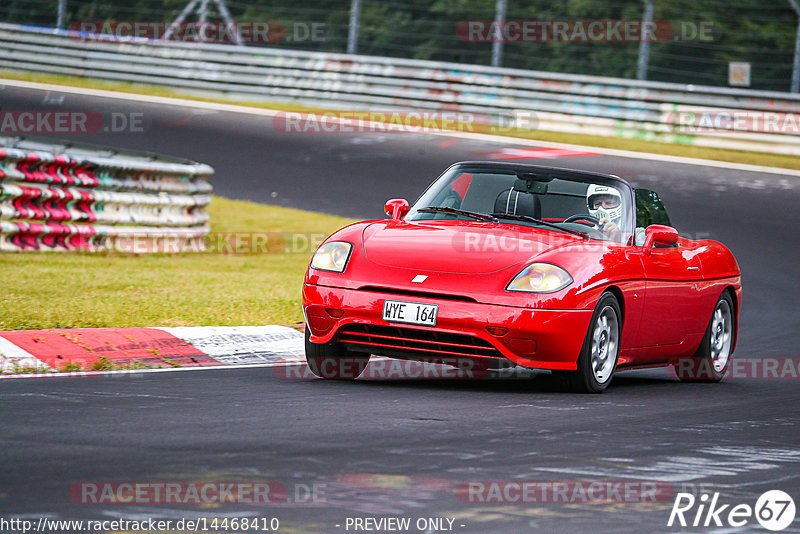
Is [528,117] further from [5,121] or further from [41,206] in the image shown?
[41,206]

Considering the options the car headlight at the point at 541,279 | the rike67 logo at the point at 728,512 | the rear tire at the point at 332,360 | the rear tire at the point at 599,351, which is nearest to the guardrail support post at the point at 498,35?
the rear tire at the point at 599,351

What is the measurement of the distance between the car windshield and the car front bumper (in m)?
1.08

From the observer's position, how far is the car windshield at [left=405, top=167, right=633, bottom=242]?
8.47m

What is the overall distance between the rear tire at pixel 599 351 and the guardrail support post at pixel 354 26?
1775 cm

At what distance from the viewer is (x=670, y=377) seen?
10.0 meters

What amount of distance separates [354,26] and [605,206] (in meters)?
17.3

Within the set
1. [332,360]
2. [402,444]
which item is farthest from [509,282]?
[402,444]

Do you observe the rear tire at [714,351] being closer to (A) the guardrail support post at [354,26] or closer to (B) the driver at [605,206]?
(B) the driver at [605,206]

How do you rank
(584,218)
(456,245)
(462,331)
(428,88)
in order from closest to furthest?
(462,331), (456,245), (584,218), (428,88)

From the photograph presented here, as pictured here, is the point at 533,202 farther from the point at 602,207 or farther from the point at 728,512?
the point at 728,512

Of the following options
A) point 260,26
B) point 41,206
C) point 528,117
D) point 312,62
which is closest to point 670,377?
point 41,206

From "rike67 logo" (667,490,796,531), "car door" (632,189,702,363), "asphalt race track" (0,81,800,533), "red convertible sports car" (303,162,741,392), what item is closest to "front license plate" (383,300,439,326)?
"red convertible sports car" (303,162,741,392)

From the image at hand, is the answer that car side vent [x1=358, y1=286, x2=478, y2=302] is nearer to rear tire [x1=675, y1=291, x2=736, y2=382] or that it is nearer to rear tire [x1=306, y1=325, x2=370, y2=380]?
rear tire [x1=306, y1=325, x2=370, y2=380]

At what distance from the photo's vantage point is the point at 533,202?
859 centimetres
